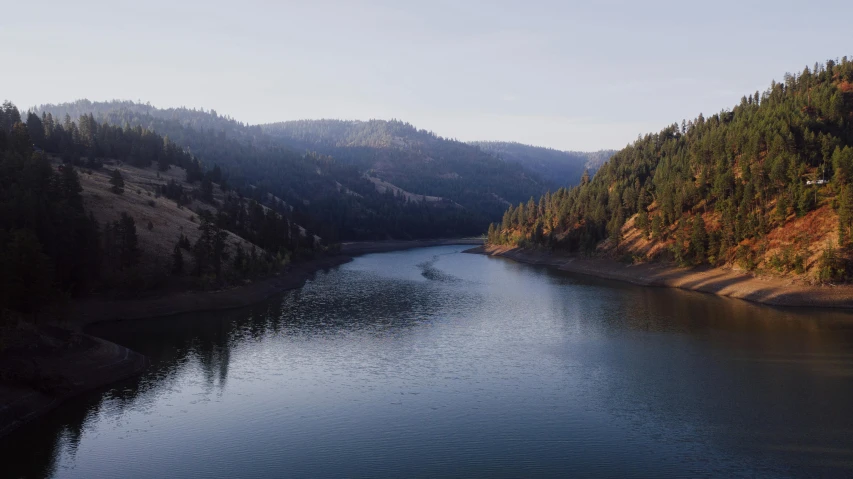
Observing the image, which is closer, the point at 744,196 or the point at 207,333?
the point at 207,333

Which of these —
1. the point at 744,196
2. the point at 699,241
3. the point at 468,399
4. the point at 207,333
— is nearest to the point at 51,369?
the point at 207,333

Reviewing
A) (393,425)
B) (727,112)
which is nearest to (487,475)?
(393,425)

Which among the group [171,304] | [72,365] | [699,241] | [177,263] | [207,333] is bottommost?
[207,333]

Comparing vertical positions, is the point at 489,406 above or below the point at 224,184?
below

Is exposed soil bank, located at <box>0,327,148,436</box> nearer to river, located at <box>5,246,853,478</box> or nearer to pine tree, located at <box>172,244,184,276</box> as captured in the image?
river, located at <box>5,246,853,478</box>

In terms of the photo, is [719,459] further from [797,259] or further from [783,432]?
[797,259]

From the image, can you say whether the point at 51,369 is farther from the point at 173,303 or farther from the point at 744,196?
the point at 744,196
